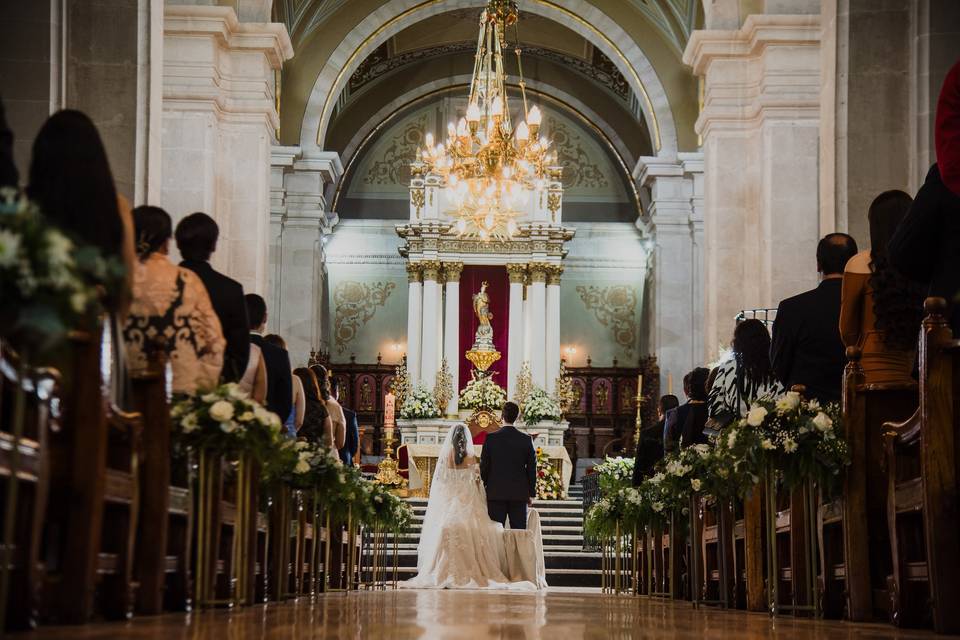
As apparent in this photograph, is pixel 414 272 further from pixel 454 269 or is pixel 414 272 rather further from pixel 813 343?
pixel 813 343

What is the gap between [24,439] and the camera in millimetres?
3793

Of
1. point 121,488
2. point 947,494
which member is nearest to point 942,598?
point 947,494

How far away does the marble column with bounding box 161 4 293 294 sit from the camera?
16.0 meters

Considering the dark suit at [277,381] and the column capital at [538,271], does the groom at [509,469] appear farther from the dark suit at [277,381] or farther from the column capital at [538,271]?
the column capital at [538,271]

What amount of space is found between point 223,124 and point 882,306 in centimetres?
1269

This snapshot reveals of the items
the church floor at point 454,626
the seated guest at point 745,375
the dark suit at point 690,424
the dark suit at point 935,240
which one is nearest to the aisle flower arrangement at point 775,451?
the seated guest at point 745,375

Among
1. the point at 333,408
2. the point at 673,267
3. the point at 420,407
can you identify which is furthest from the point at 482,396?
the point at 333,408

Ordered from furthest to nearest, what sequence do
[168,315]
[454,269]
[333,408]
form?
[454,269] < [333,408] < [168,315]

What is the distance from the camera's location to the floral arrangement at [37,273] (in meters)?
2.90

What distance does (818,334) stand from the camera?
6.85 m

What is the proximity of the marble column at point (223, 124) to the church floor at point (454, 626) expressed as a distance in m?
10.3

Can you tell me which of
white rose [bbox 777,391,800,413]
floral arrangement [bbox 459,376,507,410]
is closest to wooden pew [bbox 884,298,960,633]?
white rose [bbox 777,391,800,413]

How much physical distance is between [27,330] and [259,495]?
4.42 meters

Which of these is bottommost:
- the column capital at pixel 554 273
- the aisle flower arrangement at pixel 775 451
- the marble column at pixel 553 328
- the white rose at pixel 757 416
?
the aisle flower arrangement at pixel 775 451
